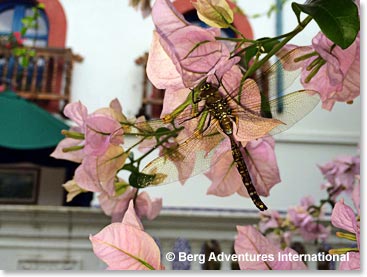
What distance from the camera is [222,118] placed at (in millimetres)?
310

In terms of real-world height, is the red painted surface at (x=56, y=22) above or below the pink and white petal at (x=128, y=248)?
above

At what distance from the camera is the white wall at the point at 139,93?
0.62 metres

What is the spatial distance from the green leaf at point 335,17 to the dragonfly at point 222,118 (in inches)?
2.2

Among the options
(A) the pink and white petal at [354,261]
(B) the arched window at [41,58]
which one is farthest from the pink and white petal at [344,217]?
(B) the arched window at [41,58]

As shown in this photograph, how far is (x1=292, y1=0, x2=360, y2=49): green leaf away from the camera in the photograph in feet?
0.90

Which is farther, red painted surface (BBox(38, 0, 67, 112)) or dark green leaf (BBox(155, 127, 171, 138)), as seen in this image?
red painted surface (BBox(38, 0, 67, 112))

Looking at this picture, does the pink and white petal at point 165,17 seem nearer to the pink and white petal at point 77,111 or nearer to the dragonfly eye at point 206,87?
the dragonfly eye at point 206,87

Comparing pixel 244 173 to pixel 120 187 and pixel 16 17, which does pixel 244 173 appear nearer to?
pixel 120 187

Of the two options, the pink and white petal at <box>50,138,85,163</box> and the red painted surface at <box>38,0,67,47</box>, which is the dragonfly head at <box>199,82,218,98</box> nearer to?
the pink and white petal at <box>50,138,85,163</box>

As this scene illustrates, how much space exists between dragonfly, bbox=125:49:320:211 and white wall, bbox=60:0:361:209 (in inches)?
9.5

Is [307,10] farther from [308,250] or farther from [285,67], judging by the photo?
[308,250]

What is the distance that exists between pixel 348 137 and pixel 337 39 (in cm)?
42

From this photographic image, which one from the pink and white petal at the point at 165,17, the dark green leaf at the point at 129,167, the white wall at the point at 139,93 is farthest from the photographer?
the white wall at the point at 139,93

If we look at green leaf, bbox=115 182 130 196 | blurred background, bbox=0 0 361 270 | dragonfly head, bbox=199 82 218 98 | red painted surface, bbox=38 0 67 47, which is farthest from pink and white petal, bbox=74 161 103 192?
red painted surface, bbox=38 0 67 47
